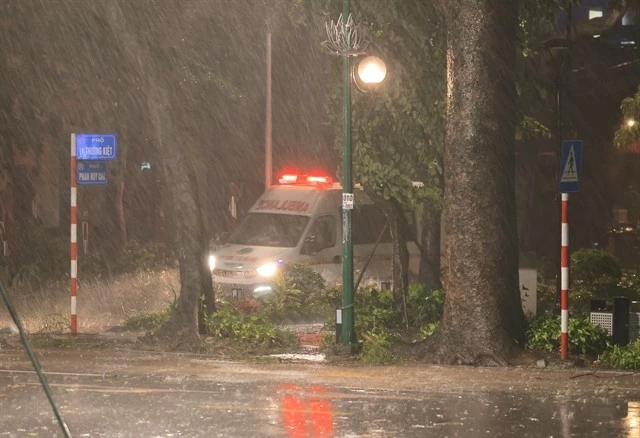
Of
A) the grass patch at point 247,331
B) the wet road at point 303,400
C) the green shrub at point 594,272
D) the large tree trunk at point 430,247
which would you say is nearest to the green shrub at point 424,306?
the large tree trunk at point 430,247

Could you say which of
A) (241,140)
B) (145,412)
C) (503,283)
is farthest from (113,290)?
(241,140)

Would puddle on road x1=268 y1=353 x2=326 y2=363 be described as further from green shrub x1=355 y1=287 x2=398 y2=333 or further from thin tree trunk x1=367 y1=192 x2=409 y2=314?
thin tree trunk x1=367 y1=192 x2=409 y2=314

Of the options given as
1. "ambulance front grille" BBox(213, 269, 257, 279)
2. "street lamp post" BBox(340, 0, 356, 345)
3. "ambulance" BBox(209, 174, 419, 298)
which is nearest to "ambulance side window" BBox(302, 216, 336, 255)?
"ambulance" BBox(209, 174, 419, 298)

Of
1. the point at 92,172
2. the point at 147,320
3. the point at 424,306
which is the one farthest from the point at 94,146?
the point at 424,306

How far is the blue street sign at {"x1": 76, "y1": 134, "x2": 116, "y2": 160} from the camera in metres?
16.4

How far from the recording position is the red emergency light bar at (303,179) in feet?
68.7

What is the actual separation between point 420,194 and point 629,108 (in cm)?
326

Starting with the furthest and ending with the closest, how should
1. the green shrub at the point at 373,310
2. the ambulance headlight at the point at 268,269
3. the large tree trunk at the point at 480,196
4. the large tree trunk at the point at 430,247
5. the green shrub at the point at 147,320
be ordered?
the large tree trunk at the point at 430,247
the ambulance headlight at the point at 268,269
the green shrub at the point at 147,320
the green shrub at the point at 373,310
the large tree trunk at the point at 480,196

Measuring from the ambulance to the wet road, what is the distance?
4.44 metres

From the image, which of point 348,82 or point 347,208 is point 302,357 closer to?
point 347,208

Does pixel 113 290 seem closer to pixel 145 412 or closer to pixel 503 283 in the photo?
pixel 503 283

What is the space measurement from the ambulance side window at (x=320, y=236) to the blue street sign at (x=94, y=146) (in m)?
4.50

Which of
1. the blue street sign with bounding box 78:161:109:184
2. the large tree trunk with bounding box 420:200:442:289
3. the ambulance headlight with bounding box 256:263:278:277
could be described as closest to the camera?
the blue street sign with bounding box 78:161:109:184

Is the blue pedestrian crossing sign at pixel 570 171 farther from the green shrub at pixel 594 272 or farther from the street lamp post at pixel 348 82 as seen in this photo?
the green shrub at pixel 594 272
